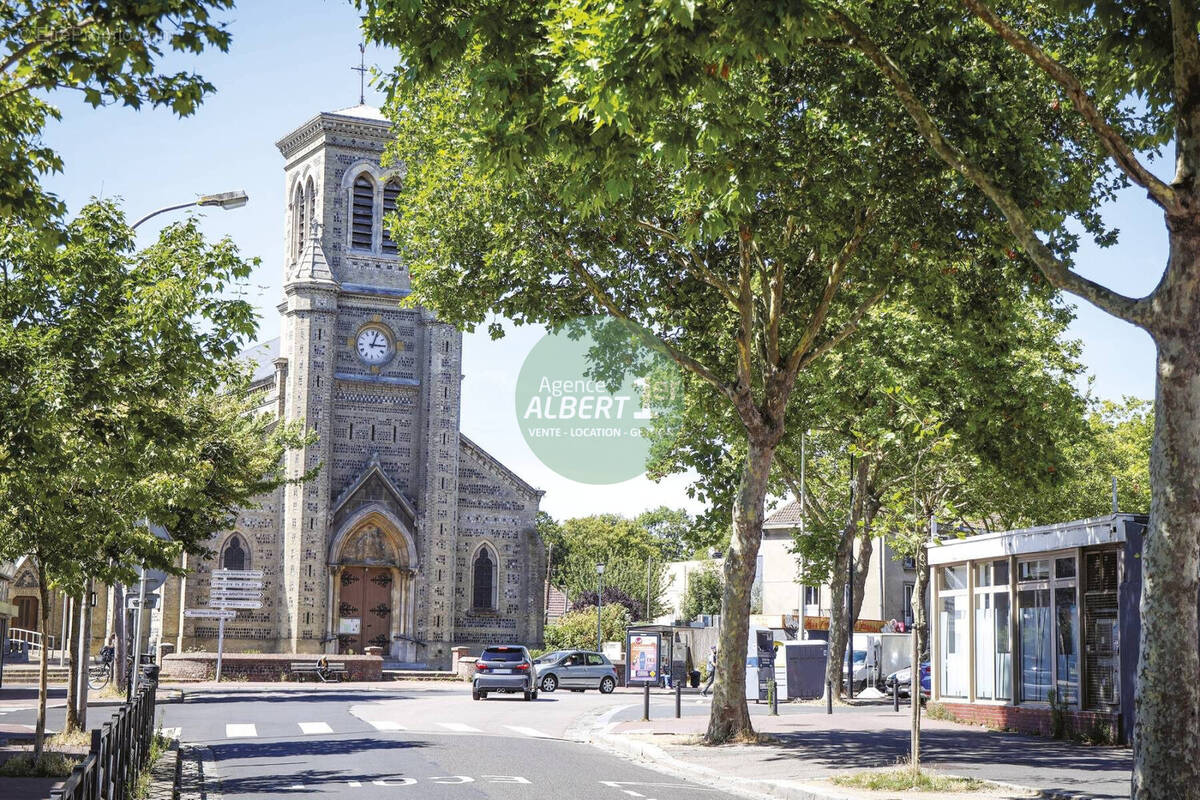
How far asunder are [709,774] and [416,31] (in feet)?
34.1

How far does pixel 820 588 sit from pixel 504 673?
99.4ft

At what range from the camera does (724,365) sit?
23844 mm

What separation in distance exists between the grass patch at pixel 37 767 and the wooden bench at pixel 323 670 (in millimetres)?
31792

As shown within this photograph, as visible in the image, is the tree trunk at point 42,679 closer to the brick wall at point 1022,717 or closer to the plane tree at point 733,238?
the plane tree at point 733,238

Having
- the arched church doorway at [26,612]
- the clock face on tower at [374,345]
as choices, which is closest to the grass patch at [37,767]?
the clock face on tower at [374,345]

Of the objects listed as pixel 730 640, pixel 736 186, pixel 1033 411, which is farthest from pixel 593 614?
pixel 736 186

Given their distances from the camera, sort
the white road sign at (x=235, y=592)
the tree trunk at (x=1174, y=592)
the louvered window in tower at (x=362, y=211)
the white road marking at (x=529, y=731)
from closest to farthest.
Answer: the tree trunk at (x=1174, y=592) → the white road marking at (x=529, y=731) → the white road sign at (x=235, y=592) → the louvered window in tower at (x=362, y=211)

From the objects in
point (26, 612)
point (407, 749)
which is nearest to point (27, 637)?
point (26, 612)

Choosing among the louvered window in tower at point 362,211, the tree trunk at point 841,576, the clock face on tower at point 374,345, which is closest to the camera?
the tree trunk at point 841,576

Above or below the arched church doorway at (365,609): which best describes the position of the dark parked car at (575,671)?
below

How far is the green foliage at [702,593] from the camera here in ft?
317

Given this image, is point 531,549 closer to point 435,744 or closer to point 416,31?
point 435,744

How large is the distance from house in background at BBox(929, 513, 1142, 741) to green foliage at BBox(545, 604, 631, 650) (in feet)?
129

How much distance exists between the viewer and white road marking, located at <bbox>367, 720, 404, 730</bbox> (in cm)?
2480
